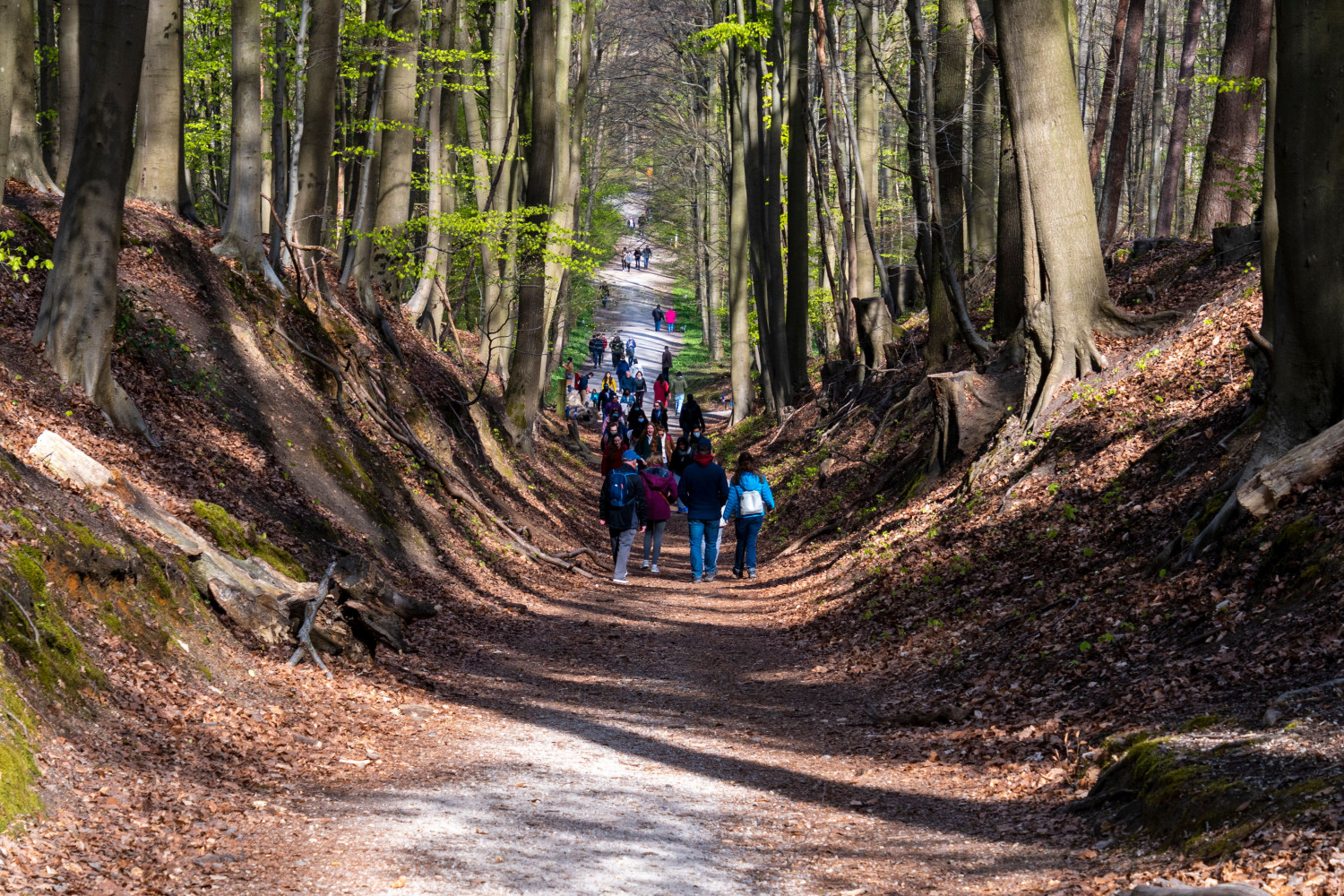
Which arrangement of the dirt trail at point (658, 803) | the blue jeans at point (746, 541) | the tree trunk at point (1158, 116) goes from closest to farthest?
the dirt trail at point (658, 803)
the blue jeans at point (746, 541)
the tree trunk at point (1158, 116)

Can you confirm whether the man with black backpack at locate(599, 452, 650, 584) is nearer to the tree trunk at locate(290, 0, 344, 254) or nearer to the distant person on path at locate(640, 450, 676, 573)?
the distant person on path at locate(640, 450, 676, 573)

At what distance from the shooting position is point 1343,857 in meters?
3.95

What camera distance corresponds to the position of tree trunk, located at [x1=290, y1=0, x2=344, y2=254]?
15664mm

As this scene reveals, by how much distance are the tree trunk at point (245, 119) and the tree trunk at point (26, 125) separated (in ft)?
6.80

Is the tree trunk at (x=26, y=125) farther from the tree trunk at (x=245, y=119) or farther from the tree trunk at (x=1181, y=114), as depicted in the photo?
the tree trunk at (x=1181, y=114)

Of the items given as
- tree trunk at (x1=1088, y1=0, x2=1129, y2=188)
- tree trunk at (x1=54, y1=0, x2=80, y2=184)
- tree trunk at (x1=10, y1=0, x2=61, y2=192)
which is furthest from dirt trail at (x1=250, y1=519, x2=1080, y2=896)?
tree trunk at (x1=1088, y1=0, x2=1129, y2=188)

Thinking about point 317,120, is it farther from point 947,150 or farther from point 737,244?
point 737,244

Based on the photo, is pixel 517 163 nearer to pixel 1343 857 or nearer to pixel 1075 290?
pixel 1075 290

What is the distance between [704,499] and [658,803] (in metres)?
9.36

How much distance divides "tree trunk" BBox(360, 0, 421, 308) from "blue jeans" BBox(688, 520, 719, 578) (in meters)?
6.02

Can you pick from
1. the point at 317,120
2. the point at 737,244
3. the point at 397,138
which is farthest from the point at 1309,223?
the point at 737,244

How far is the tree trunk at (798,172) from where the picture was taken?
74.4 feet

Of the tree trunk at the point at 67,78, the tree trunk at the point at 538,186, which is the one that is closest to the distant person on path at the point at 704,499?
the tree trunk at the point at 538,186

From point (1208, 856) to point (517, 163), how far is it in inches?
894
